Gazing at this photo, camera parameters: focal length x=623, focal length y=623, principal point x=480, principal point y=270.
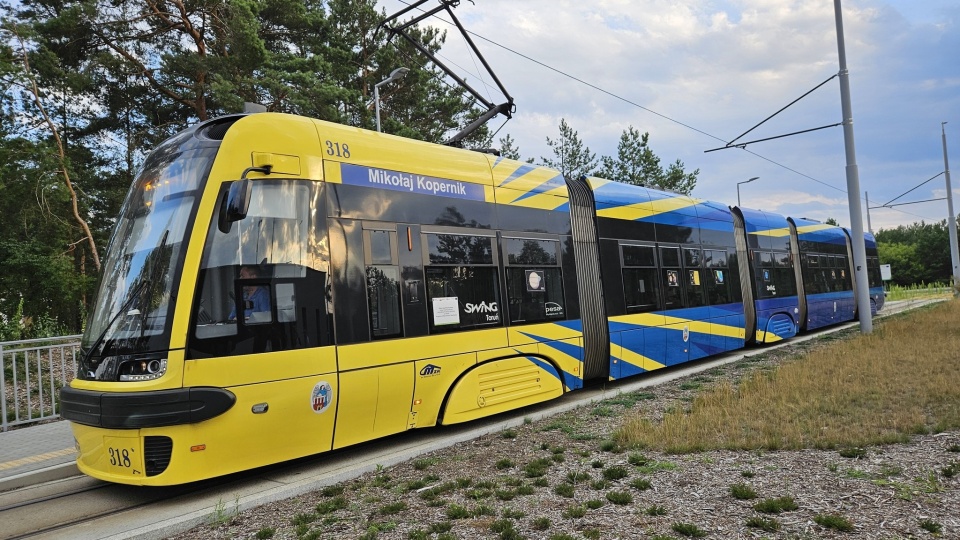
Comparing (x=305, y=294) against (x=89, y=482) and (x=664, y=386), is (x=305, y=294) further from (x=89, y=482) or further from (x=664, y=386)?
(x=664, y=386)

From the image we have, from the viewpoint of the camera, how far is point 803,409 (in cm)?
723

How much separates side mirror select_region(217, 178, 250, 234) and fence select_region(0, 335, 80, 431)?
6104mm

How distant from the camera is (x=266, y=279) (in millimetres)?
5871

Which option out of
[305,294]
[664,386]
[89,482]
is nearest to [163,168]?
[305,294]

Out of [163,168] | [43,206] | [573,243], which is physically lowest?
[573,243]

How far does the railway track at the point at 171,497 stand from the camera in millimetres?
5004

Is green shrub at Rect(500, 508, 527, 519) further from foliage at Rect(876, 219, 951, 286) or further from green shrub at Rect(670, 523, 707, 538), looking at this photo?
→ foliage at Rect(876, 219, 951, 286)

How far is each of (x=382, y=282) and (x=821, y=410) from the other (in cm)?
525

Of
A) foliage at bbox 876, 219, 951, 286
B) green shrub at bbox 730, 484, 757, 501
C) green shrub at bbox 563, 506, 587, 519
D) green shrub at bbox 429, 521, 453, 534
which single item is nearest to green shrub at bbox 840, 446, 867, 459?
green shrub at bbox 730, 484, 757, 501

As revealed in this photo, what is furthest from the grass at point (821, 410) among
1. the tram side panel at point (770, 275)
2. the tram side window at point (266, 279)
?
the tram side panel at point (770, 275)

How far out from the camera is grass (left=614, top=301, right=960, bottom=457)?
6004 mm

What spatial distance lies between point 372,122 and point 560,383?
1669cm

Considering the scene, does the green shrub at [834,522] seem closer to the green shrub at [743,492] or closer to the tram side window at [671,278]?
the green shrub at [743,492]

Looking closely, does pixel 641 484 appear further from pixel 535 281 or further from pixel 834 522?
pixel 535 281
